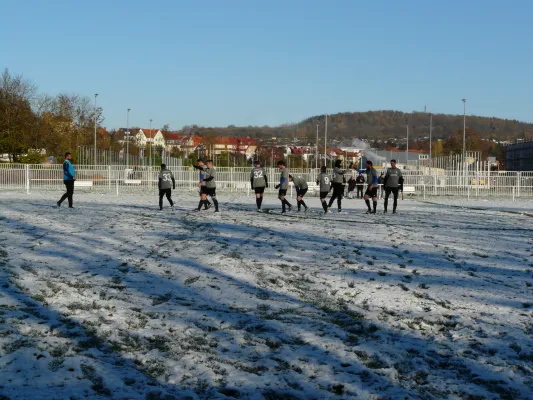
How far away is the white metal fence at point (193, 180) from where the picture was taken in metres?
41.8

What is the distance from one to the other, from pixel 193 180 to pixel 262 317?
134 ft

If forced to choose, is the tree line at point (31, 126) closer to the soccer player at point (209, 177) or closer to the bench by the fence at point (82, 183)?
the bench by the fence at point (82, 183)

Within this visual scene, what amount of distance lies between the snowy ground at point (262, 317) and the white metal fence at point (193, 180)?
29.8m

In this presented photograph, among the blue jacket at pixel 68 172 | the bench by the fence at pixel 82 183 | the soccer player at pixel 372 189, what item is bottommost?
the bench by the fence at pixel 82 183

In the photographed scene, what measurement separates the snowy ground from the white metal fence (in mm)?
29773

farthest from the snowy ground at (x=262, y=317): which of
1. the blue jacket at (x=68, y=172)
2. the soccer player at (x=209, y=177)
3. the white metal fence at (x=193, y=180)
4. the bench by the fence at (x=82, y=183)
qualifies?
the white metal fence at (x=193, y=180)

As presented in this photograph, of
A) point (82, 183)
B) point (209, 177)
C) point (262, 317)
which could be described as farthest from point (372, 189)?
point (82, 183)

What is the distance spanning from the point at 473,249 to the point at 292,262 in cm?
401

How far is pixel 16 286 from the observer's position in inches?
330

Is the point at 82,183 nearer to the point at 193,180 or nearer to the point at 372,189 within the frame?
the point at 193,180

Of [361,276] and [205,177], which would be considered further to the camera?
[205,177]

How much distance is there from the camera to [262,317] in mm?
7184

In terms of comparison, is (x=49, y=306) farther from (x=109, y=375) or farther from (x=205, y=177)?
(x=205, y=177)

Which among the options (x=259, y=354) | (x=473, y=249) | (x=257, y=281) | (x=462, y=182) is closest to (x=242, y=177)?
(x=462, y=182)
